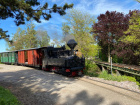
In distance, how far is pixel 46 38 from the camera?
3547 centimetres

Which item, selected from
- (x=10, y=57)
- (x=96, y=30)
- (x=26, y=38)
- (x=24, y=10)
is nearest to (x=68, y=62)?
(x=24, y=10)

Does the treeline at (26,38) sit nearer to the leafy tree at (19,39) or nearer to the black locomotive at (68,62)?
the leafy tree at (19,39)

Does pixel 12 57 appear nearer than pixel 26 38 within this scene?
Yes

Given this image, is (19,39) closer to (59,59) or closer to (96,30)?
(96,30)

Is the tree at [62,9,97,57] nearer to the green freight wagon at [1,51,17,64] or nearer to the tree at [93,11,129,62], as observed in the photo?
the tree at [93,11,129,62]

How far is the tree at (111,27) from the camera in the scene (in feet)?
54.7

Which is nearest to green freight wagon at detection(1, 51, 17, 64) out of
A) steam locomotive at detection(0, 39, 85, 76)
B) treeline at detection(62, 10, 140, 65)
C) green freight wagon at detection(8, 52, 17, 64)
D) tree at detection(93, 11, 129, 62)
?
green freight wagon at detection(8, 52, 17, 64)

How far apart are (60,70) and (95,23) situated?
36.1 feet

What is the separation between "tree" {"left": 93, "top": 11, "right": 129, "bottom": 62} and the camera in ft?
54.7

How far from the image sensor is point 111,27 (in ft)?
54.7

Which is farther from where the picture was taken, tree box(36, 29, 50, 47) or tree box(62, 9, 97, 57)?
tree box(36, 29, 50, 47)

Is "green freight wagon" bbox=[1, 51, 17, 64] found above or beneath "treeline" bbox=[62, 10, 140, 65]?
beneath

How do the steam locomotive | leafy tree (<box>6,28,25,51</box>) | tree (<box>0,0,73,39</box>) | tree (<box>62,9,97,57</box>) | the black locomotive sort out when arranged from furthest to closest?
leafy tree (<box>6,28,25,51</box>)
tree (<box>62,9,97,57</box>)
the steam locomotive
the black locomotive
tree (<box>0,0,73,39</box>)

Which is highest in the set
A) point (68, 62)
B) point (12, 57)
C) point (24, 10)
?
point (24, 10)
